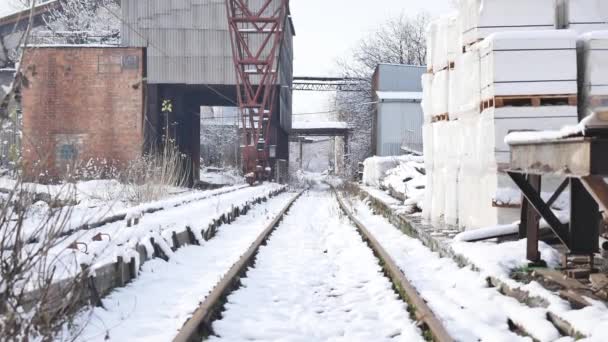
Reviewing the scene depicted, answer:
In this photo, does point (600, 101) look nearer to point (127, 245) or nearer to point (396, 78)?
point (127, 245)

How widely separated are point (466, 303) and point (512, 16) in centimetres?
367

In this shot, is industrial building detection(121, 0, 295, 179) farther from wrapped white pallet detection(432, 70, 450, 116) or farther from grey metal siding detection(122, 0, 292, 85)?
wrapped white pallet detection(432, 70, 450, 116)

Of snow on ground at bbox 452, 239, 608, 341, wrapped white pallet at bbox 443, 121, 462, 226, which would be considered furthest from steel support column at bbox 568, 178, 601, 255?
wrapped white pallet at bbox 443, 121, 462, 226

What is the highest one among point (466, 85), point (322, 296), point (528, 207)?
point (466, 85)

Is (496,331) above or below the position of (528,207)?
below

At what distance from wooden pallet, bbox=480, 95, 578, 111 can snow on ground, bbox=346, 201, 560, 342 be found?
1.70m

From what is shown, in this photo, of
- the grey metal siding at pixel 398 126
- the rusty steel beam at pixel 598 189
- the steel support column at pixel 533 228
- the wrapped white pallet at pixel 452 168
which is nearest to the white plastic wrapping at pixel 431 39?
the wrapped white pallet at pixel 452 168


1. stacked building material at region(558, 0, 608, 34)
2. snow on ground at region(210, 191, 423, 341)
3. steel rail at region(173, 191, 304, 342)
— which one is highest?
stacked building material at region(558, 0, 608, 34)

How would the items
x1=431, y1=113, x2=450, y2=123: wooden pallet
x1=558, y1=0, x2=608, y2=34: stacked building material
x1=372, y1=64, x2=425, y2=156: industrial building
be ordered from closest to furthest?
x1=558, y1=0, x2=608, y2=34: stacked building material < x1=431, y1=113, x2=450, y2=123: wooden pallet < x1=372, y1=64, x2=425, y2=156: industrial building

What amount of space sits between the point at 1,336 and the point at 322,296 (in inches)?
114

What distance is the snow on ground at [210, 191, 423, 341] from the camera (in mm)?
4004

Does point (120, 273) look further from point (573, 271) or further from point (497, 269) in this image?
point (573, 271)

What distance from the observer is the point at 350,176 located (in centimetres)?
3275

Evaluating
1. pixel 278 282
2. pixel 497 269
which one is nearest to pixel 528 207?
pixel 497 269
